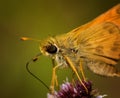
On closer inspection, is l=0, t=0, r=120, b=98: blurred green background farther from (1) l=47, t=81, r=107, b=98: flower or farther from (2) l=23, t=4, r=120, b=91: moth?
(1) l=47, t=81, r=107, b=98: flower

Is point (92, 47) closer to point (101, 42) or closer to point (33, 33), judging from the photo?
point (101, 42)

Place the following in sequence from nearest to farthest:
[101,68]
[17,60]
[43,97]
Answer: [101,68], [43,97], [17,60]

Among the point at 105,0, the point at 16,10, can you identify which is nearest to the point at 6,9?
the point at 16,10

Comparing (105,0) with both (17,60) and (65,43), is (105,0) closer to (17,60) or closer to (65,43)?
(17,60)

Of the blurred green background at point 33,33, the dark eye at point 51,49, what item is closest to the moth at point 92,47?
the dark eye at point 51,49

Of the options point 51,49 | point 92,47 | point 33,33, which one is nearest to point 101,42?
point 92,47

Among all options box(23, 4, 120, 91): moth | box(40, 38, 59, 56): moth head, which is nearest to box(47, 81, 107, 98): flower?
box(23, 4, 120, 91): moth
